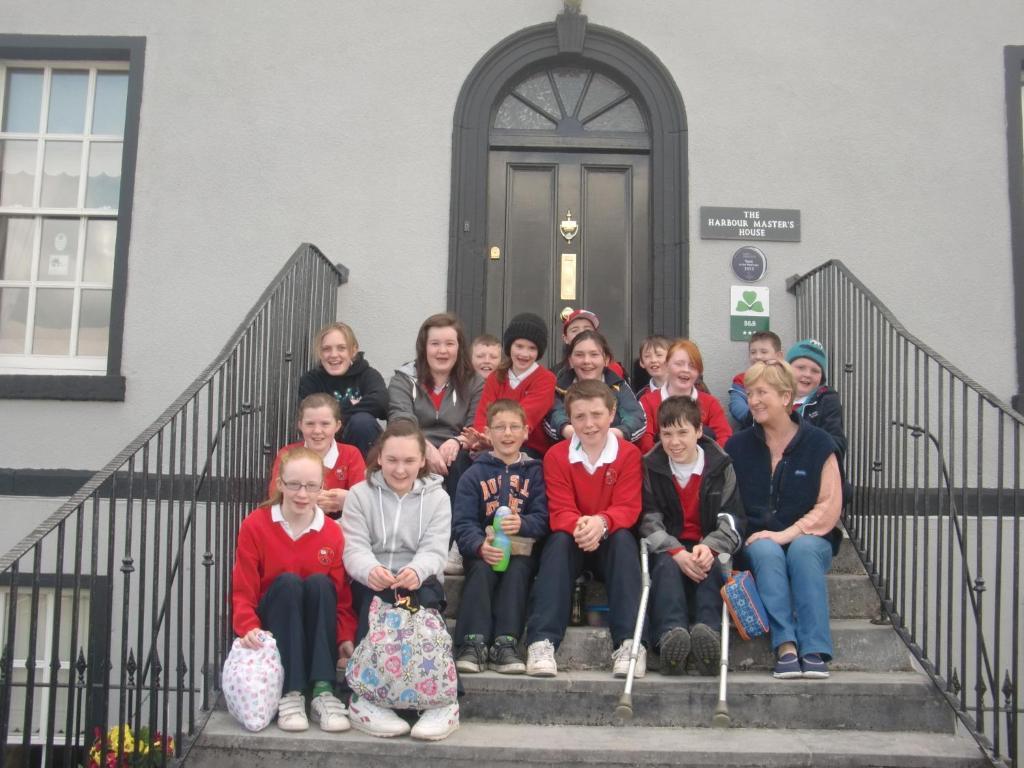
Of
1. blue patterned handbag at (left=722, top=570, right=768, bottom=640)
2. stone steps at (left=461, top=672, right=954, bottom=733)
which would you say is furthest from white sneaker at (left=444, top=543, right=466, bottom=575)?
blue patterned handbag at (left=722, top=570, right=768, bottom=640)

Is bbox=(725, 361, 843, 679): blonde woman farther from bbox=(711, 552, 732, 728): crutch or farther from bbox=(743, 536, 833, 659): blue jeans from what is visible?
bbox=(711, 552, 732, 728): crutch

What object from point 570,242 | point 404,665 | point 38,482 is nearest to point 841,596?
point 404,665

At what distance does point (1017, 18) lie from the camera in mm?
6750

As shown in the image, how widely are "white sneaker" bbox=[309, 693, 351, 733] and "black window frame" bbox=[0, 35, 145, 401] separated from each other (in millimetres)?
3144

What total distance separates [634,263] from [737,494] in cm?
249

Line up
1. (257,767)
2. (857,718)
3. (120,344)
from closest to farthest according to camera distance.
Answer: (257,767) → (857,718) → (120,344)

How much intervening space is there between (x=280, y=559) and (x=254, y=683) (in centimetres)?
54

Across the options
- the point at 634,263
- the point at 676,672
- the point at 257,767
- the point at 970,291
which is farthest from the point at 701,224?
the point at 257,767

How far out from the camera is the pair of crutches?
Answer: 3869 millimetres

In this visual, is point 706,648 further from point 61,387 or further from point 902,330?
Result: point 61,387

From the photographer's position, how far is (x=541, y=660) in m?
4.21

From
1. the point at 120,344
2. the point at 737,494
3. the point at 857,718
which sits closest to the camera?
the point at 857,718

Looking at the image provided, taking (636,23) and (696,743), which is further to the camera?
(636,23)

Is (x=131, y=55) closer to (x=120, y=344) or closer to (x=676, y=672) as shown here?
(x=120, y=344)
